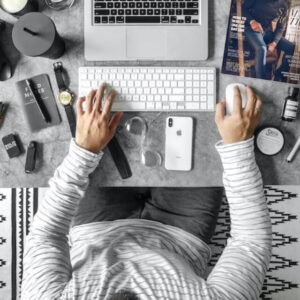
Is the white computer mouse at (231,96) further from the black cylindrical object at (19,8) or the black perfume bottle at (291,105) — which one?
the black cylindrical object at (19,8)

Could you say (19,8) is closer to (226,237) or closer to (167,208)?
(167,208)

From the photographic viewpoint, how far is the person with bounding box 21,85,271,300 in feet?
2.79

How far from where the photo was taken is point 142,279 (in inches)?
32.9

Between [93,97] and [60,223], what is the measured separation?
1.06 ft

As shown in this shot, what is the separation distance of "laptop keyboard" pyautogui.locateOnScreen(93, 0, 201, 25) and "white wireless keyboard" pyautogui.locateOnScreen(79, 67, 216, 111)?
0.40 ft

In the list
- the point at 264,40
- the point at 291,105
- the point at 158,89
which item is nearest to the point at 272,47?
the point at 264,40

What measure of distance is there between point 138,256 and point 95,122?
1.13ft

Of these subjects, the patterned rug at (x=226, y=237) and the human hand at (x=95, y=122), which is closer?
the human hand at (x=95, y=122)

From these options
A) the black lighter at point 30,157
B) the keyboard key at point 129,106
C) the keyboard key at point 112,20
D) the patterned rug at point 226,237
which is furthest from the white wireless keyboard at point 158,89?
the patterned rug at point 226,237

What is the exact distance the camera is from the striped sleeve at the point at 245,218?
0.91 m

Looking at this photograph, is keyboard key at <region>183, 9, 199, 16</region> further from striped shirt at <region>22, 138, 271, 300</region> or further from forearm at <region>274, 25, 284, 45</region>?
striped shirt at <region>22, 138, 271, 300</region>

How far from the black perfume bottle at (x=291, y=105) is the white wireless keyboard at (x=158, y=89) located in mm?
176

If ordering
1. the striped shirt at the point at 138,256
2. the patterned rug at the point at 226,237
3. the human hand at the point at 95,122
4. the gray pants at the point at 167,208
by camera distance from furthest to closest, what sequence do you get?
the patterned rug at the point at 226,237
the gray pants at the point at 167,208
the human hand at the point at 95,122
the striped shirt at the point at 138,256

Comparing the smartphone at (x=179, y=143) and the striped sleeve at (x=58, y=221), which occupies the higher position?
the smartphone at (x=179, y=143)
